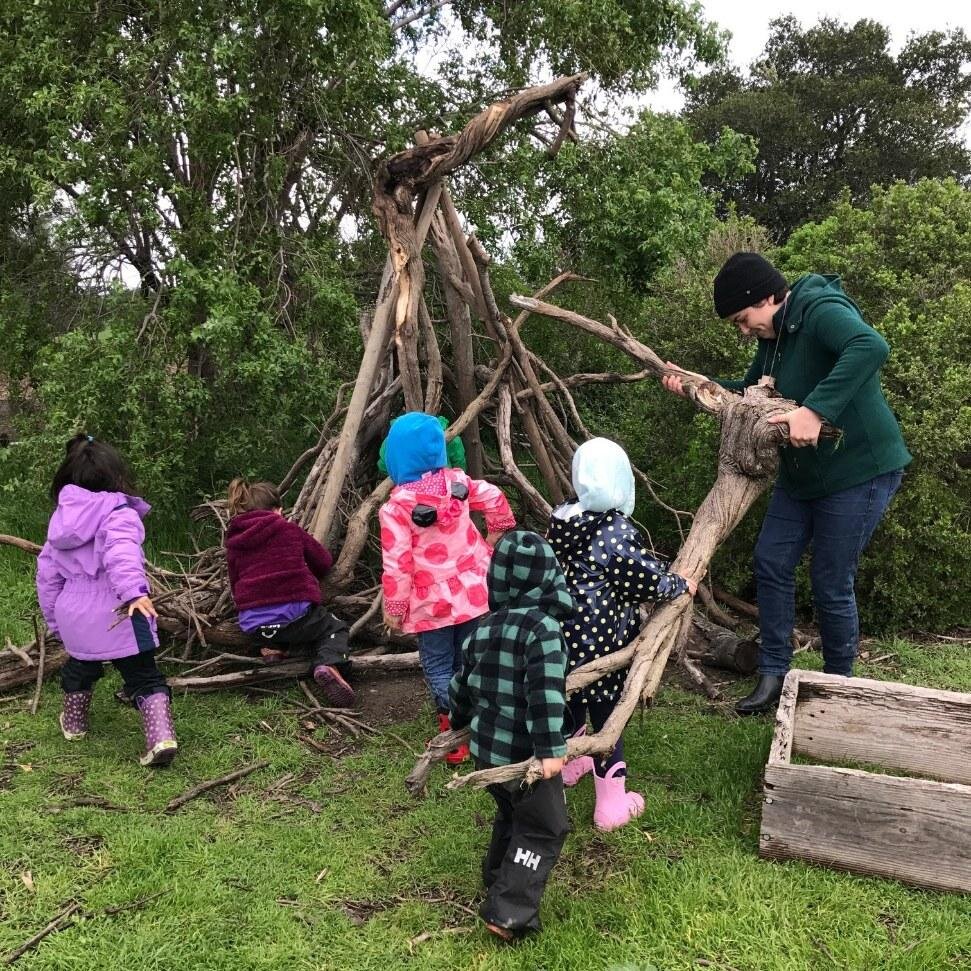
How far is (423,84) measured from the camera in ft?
20.5

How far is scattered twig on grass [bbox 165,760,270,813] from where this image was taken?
324 centimetres

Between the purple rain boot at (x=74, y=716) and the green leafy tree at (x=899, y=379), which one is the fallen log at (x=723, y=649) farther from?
the purple rain boot at (x=74, y=716)

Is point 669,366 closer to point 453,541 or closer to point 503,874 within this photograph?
point 453,541

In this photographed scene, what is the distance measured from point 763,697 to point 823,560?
2.46 feet

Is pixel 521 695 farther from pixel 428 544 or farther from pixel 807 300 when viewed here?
pixel 807 300

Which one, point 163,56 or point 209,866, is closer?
point 209,866

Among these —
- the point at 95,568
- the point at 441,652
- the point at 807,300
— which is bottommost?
the point at 441,652

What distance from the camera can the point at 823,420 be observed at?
9.82 feet

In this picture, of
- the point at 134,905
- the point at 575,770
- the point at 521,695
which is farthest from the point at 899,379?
the point at 134,905

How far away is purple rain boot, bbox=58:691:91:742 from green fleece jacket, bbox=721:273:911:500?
3.13 metres

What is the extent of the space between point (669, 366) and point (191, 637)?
2.70 metres

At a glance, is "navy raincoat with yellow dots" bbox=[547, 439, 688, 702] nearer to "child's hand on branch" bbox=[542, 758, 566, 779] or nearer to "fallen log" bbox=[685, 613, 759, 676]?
"child's hand on branch" bbox=[542, 758, 566, 779]

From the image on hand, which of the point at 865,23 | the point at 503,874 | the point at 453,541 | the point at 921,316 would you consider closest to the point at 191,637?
the point at 453,541

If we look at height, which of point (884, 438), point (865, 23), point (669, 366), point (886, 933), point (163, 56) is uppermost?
point (865, 23)
